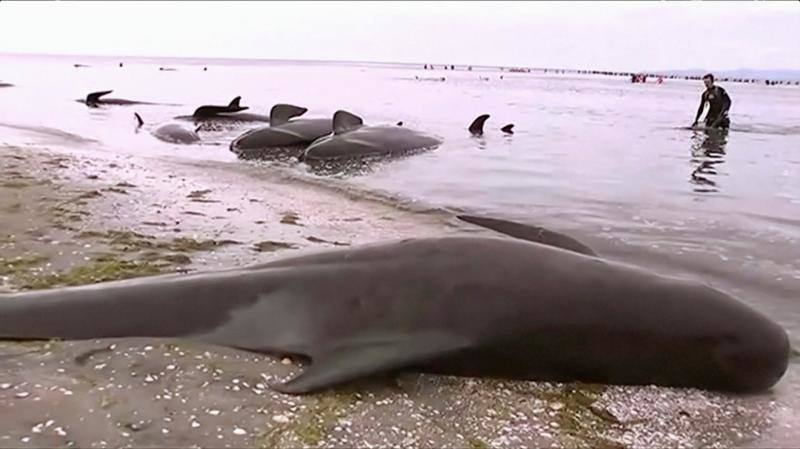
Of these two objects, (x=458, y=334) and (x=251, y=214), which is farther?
(x=251, y=214)

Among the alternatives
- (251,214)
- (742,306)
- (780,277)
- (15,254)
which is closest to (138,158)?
(251,214)

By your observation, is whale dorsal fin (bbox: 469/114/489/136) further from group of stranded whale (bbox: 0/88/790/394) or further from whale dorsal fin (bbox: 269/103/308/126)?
group of stranded whale (bbox: 0/88/790/394)

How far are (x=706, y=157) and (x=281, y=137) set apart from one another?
9.03 meters

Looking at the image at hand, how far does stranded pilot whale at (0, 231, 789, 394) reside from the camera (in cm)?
453

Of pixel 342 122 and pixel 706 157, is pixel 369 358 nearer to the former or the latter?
pixel 342 122

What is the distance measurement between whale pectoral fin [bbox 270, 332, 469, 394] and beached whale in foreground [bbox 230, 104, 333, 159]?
11.3 meters

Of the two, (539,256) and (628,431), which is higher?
(539,256)

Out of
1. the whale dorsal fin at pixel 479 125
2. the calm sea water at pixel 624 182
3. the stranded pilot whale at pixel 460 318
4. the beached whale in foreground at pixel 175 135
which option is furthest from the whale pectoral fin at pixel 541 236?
the whale dorsal fin at pixel 479 125

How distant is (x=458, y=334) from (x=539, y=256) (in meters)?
0.76

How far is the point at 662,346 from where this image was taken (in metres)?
4.54

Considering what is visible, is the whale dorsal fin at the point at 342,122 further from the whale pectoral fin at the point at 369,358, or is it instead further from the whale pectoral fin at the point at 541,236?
the whale pectoral fin at the point at 369,358

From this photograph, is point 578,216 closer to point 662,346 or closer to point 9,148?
point 662,346

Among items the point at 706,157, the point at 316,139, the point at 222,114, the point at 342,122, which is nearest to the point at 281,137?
the point at 316,139

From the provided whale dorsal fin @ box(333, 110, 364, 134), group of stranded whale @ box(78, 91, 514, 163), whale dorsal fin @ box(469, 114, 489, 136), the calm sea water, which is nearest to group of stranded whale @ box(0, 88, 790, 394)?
the calm sea water
